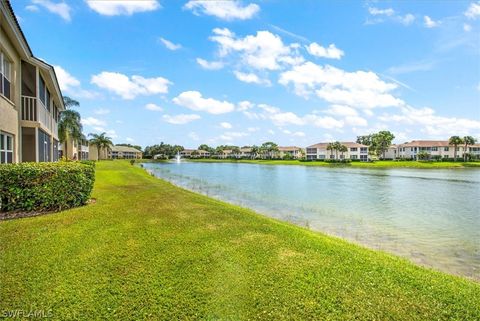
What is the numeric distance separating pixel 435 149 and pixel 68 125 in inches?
4544

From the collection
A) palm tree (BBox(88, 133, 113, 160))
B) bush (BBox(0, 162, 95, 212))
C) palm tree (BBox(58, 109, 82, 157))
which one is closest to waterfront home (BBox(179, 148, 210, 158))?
palm tree (BBox(88, 133, 113, 160))

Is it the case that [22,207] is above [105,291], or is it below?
above

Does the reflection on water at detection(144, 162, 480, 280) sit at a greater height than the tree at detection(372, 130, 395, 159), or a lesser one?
lesser

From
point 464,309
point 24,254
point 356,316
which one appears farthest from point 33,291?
point 464,309

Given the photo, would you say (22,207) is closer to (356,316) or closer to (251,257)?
(251,257)

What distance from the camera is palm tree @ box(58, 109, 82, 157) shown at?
43531 mm

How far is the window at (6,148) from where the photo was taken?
453 inches

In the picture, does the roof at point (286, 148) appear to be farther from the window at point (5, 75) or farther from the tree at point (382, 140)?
the window at point (5, 75)

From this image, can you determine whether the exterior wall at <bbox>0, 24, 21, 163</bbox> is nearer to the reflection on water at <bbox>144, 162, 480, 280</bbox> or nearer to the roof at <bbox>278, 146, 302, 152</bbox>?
the reflection on water at <bbox>144, 162, 480, 280</bbox>

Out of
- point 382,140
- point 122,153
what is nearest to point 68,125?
point 382,140

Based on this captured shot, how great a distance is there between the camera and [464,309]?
4770 mm

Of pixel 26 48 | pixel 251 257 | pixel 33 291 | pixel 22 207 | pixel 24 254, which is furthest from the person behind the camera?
pixel 26 48

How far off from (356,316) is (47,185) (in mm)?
9176

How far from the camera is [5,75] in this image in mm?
12305
